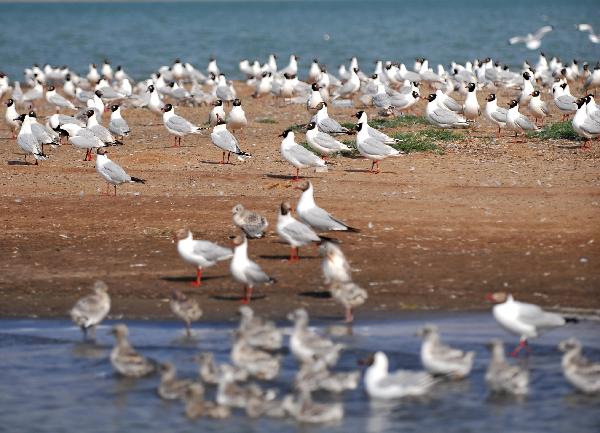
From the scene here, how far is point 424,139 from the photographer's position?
75.8ft

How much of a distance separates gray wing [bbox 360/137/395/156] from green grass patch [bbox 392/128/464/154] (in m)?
1.42

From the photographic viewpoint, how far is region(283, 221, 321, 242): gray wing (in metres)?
14.7

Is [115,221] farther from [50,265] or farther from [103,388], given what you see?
[103,388]

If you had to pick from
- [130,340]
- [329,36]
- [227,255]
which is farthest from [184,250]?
[329,36]

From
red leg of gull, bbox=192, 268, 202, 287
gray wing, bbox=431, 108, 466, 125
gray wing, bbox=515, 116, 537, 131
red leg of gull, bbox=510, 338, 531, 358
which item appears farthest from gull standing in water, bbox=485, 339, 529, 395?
gray wing, bbox=431, 108, 466, 125

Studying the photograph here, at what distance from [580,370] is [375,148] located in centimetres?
1027

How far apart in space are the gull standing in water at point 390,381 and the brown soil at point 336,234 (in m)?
2.32

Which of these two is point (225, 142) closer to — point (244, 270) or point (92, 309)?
point (244, 270)

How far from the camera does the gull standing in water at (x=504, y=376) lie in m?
10.8

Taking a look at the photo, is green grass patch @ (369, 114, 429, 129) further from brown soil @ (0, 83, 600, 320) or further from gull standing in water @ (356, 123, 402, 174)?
gull standing in water @ (356, 123, 402, 174)

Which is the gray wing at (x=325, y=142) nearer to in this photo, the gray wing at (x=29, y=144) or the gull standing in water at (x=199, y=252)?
the gray wing at (x=29, y=144)

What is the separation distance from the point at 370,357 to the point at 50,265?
5.49 m

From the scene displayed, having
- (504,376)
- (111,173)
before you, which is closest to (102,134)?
(111,173)

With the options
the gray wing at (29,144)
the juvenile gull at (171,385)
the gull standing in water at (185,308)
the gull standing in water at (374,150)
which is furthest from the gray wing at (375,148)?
the juvenile gull at (171,385)
